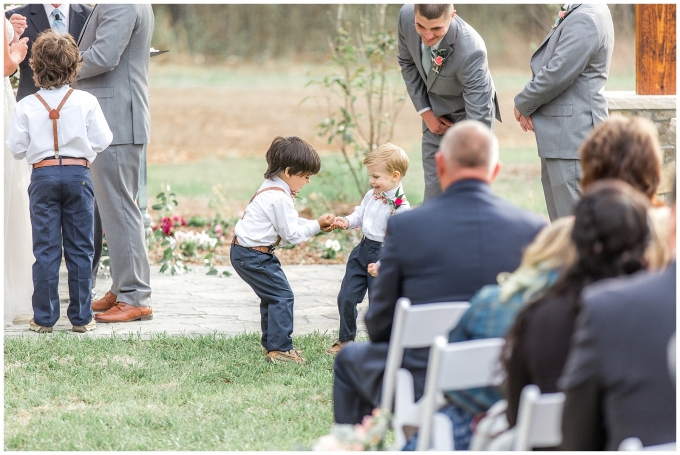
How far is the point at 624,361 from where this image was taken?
1.97 metres

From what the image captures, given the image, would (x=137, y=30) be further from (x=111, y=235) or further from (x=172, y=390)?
(x=172, y=390)

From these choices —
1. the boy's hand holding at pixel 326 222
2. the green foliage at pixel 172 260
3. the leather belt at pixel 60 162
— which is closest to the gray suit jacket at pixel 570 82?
the boy's hand holding at pixel 326 222

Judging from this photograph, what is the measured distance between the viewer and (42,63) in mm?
4934

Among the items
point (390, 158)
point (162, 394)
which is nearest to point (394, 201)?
point (390, 158)

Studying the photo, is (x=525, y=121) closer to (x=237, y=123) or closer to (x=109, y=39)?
(x=109, y=39)

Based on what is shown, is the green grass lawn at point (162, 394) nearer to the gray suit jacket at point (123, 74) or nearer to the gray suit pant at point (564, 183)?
the gray suit jacket at point (123, 74)

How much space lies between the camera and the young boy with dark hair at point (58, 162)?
4.97 m

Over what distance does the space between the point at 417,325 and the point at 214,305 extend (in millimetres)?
3635

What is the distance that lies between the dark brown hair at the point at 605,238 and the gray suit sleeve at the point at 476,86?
3.18 metres

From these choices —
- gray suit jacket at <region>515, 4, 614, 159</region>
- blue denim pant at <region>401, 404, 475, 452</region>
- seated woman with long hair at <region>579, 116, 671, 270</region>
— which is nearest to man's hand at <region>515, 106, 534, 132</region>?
gray suit jacket at <region>515, 4, 614, 159</region>

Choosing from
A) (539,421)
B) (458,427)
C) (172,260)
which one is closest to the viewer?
(539,421)

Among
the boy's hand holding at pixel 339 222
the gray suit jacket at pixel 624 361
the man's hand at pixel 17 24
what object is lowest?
the boy's hand holding at pixel 339 222

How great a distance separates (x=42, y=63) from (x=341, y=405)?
292cm

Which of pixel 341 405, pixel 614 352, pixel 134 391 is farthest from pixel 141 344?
pixel 614 352
